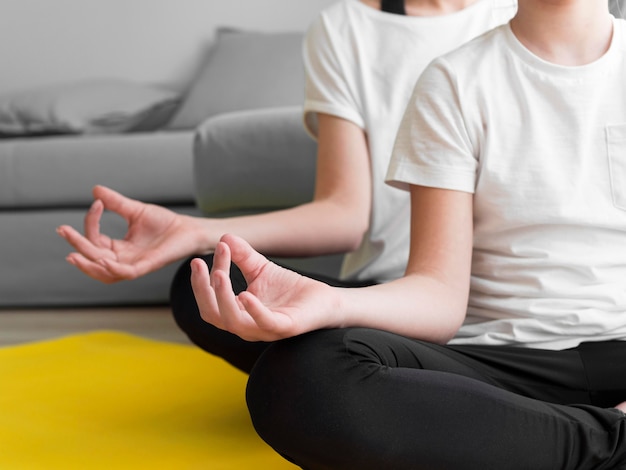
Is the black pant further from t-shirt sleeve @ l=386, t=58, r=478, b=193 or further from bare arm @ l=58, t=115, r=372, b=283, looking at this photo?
bare arm @ l=58, t=115, r=372, b=283

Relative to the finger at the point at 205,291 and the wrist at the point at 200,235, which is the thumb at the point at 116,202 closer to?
the wrist at the point at 200,235

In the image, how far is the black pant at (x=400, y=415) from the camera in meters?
0.81

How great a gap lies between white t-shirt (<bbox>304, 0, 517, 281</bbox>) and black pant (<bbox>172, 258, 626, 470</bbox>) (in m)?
0.45

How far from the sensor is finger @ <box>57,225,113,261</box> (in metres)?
1.17

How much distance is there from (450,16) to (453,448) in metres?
0.75

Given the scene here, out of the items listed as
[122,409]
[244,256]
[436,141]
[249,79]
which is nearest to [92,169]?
[249,79]

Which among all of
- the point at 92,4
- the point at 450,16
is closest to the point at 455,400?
the point at 450,16

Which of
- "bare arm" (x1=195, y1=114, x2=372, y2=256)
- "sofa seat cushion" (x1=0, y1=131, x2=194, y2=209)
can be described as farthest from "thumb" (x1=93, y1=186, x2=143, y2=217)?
"sofa seat cushion" (x1=0, y1=131, x2=194, y2=209)

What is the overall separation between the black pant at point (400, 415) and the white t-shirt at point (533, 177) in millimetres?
116

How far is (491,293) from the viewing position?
1.01 metres

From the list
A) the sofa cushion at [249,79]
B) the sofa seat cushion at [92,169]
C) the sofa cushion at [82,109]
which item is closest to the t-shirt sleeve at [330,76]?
the sofa seat cushion at [92,169]

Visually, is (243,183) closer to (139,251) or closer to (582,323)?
(139,251)

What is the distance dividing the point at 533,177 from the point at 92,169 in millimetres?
1862

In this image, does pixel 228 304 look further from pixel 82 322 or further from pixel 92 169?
pixel 92 169
